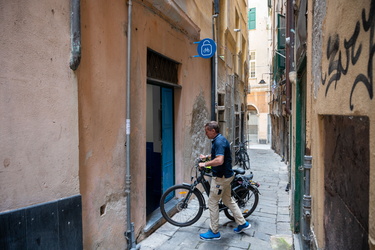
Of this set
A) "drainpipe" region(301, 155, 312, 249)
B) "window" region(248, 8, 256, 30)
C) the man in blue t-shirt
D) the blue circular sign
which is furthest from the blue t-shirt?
"window" region(248, 8, 256, 30)

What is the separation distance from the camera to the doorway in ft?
18.9

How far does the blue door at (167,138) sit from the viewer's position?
5.75 meters

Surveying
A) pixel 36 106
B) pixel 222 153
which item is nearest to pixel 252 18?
pixel 222 153

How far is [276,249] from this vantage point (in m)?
4.31

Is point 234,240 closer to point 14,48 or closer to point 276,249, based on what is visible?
point 276,249

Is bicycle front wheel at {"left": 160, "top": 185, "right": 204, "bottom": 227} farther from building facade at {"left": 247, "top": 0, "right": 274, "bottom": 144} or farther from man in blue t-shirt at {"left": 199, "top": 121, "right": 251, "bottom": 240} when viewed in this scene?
building facade at {"left": 247, "top": 0, "right": 274, "bottom": 144}

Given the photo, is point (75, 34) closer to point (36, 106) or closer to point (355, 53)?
point (36, 106)

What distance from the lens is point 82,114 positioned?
10.5ft

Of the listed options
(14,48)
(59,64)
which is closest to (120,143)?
(59,64)

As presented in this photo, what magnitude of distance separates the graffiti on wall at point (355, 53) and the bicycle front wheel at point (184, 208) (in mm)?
3473

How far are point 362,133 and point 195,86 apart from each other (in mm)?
5530

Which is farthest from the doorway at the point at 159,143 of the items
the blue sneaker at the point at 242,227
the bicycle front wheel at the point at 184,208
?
the blue sneaker at the point at 242,227

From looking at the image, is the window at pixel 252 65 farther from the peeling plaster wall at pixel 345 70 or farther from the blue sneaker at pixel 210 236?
the peeling plaster wall at pixel 345 70

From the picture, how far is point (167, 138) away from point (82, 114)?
2808 mm
